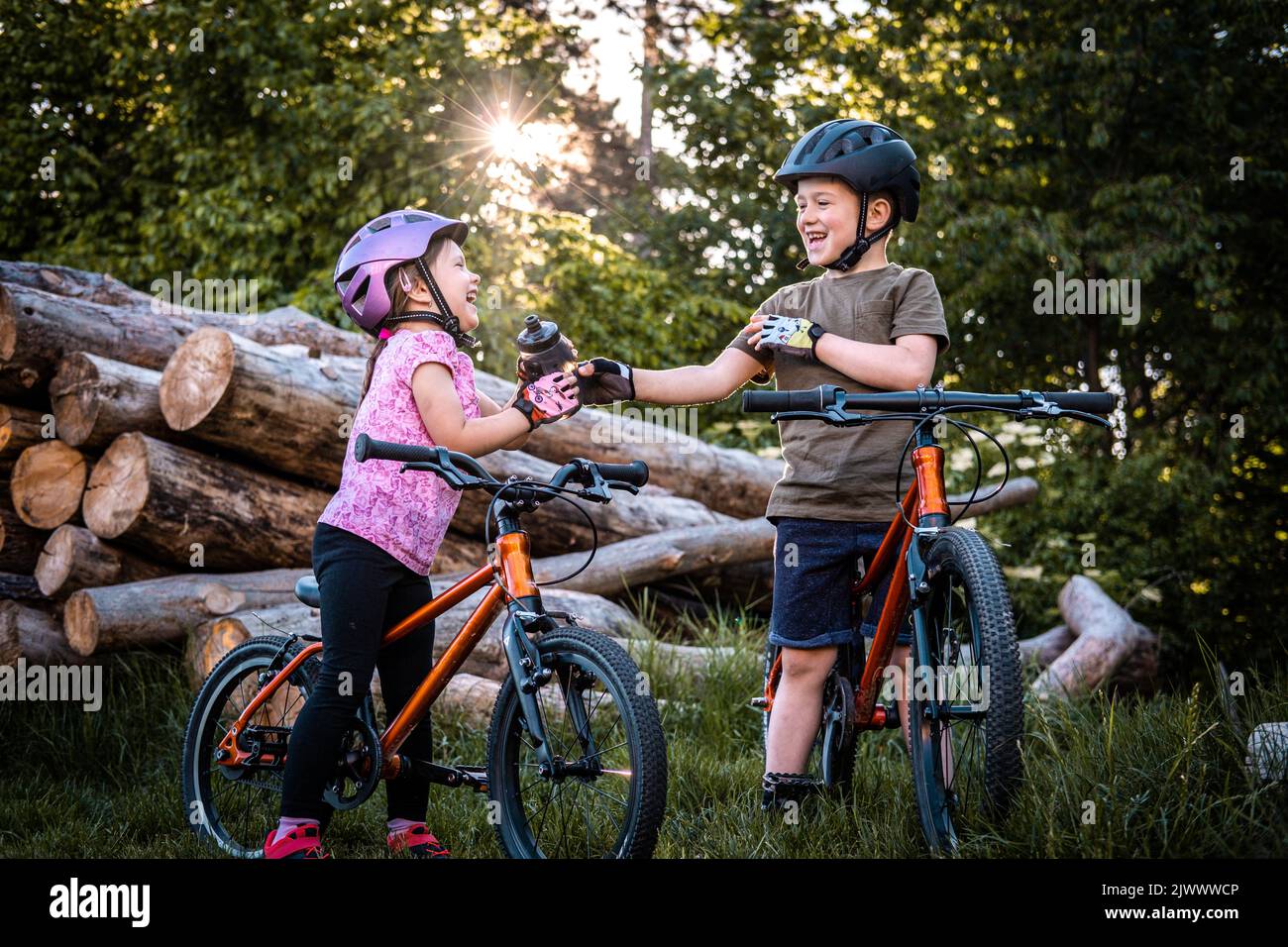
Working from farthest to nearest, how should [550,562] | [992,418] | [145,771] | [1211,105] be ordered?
[1211,105]
[992,418]
[550,562]
[145,771]

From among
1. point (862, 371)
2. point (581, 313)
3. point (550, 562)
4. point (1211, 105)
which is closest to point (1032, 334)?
point (1211, 105)

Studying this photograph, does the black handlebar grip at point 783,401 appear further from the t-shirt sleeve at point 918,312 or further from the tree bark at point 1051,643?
the tree bark at point 1051,643

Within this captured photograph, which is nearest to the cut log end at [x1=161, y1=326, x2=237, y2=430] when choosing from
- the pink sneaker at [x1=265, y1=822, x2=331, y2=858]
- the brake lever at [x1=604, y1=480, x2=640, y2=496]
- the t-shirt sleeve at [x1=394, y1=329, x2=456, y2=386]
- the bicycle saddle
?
the bicycle saddle

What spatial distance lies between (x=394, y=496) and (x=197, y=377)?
2612 mm

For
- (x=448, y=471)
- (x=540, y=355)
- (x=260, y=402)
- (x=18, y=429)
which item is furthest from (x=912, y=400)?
(x=18, y=429)

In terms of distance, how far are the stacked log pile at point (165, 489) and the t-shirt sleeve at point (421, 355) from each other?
177 centimetres

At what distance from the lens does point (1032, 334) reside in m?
14.3

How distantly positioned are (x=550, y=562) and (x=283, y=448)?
1564 mm

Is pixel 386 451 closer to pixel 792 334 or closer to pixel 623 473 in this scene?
pixel 623 473

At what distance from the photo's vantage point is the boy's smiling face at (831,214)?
11.1 feet

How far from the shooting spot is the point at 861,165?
131 inches

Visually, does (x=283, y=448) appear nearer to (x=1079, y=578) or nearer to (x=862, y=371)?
(x=862, y=371)

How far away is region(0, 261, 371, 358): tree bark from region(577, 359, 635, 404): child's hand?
12.0 feet
